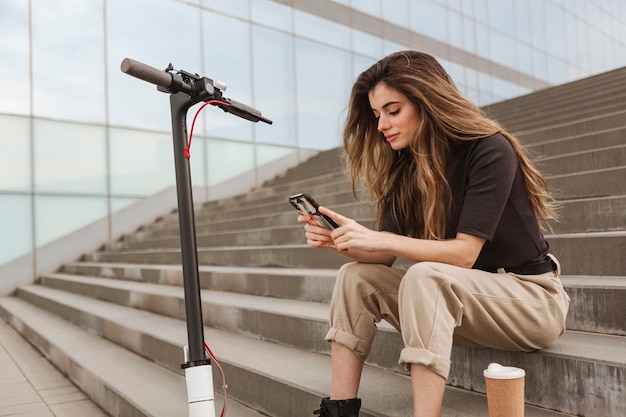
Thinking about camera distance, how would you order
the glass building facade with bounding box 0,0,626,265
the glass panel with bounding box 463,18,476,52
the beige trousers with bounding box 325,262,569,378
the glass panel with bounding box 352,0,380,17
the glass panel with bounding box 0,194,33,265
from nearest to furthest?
the beige trousers with bounding box 325,262,569,378
the glass panel with bounding box 0,194,33,265
the glass building facade with bounding box 0,0,626,265
the glass panel with bounding box 352,0,380,17
the glass panel with bounding box 463,18,476,52

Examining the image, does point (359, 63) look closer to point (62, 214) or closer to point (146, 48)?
point (146, 48)

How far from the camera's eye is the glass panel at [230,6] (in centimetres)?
1076

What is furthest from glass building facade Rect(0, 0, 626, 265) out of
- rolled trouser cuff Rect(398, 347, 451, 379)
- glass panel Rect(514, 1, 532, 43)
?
rolled trouser cuff Rect(398, 347, 451, 379)

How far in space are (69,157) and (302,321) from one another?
729cm

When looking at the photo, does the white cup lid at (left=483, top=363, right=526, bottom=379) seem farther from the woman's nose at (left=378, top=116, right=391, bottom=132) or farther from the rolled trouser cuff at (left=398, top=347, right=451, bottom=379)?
the woman's nose at (left=378, top=116, right=391, bottom=132)

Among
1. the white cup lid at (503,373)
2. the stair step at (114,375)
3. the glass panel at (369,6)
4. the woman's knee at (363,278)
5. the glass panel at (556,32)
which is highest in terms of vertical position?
the glass panel at (556,32)

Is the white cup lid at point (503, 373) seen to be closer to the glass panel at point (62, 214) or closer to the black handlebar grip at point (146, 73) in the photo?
the black handlebar grip at point (146, 73)

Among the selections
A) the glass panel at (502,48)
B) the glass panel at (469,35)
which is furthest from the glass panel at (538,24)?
the glass panel at (469,35)

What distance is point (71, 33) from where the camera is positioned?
8859 mm

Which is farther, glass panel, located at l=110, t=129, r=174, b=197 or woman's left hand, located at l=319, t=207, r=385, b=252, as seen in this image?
glass panel, located at l=110, t=129, r=174, b=197

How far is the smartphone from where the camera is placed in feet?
5.76

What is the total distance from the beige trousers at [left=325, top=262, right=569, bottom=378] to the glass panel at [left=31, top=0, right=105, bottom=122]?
821cm

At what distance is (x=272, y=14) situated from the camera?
461 inches

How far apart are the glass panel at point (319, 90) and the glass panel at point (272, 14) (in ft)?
1.57
